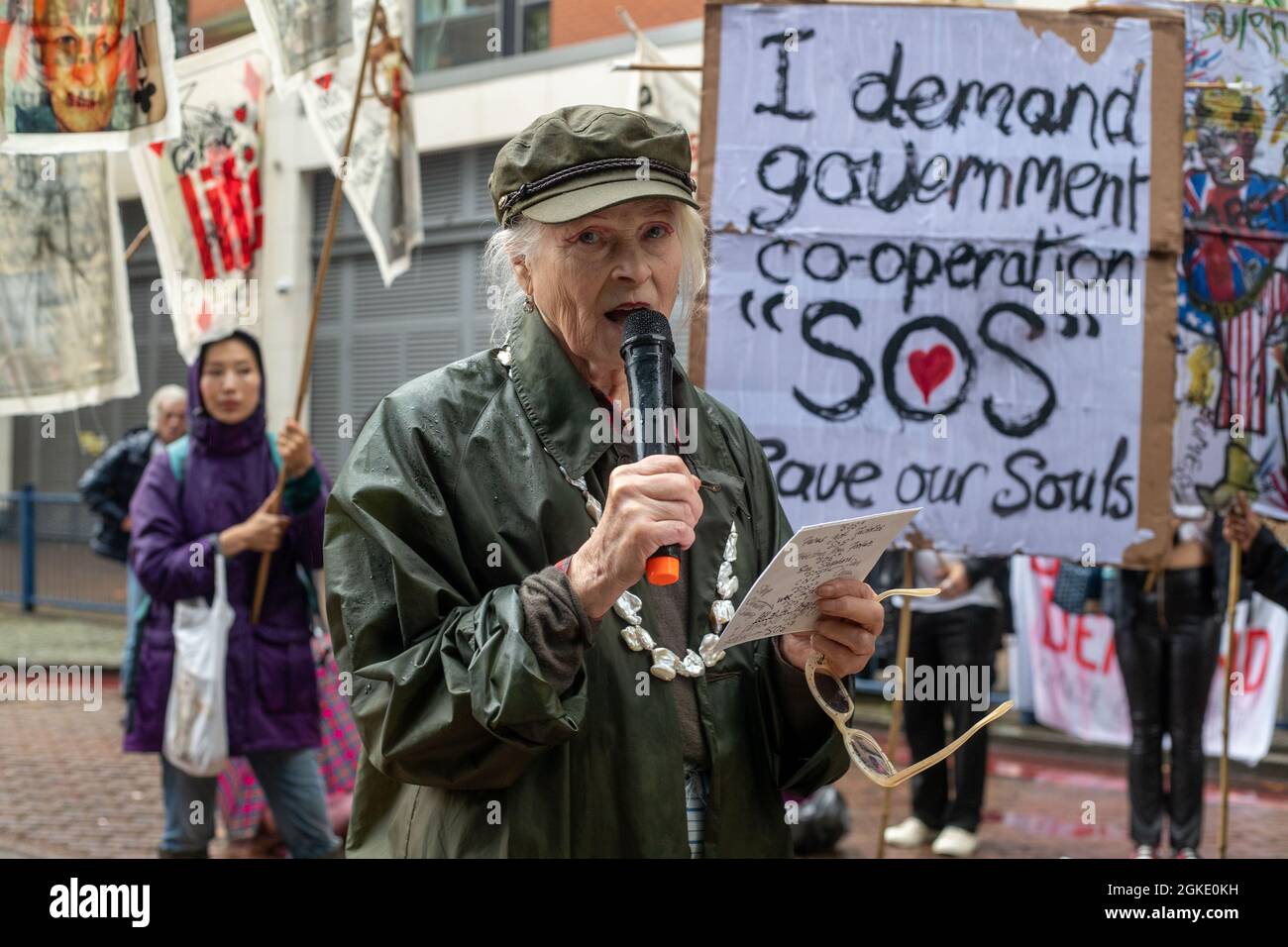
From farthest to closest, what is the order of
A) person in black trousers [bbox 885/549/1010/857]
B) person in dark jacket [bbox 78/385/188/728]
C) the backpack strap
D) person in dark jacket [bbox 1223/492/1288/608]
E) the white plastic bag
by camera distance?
1. person in dark jacket [bbox 78/385/188/728]
2. person in black trousers [bbox 885/549/1010/857]
3. person in dark jacket [bbox 1223/492/1288/608]
4. the backpack strap
5. the white plastic bag

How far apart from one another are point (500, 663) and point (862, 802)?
6.08 metres

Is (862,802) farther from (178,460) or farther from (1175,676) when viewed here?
(178,460)

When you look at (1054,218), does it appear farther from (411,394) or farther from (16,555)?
(16,555)

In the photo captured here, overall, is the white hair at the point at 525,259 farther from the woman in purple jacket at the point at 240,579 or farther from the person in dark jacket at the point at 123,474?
the person in dark jacket at the point at 123,474

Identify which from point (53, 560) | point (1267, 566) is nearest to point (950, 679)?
point (1267, 566)

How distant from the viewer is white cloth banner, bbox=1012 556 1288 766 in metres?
7.85

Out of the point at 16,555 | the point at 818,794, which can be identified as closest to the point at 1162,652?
the point at 818,794

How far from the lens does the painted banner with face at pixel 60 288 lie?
4570 millimetres

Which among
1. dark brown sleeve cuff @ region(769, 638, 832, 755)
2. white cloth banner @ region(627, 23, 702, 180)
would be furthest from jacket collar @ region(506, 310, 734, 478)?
white cloth banner @ region(627, 23, 702, 180)

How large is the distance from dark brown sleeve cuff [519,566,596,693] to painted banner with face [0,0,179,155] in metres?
2.67

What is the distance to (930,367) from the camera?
454 cm

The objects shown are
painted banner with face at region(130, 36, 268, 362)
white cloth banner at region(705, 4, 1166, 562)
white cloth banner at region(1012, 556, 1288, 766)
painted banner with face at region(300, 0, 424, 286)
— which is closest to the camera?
white cloth banner at region(705, 4, 1166, 562)

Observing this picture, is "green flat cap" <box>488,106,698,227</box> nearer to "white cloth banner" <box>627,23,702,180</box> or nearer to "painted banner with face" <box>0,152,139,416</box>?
"painted banner with face" <box>0,152,139,416</box>
